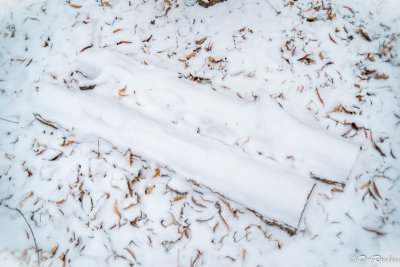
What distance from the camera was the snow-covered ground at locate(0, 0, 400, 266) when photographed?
185 centimetres

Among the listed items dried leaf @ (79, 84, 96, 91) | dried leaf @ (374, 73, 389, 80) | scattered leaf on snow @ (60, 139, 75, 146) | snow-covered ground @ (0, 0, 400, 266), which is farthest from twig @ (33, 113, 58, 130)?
dried leaf @ (374, 73, 389, 80)

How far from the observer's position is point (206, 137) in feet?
6.36

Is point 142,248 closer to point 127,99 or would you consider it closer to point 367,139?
point 127,99

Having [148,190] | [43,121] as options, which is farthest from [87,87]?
[148,190]

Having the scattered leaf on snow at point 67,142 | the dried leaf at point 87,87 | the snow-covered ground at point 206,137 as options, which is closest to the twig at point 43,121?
the snow-covered ground at point 206,137

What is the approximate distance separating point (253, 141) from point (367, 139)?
0.94 m

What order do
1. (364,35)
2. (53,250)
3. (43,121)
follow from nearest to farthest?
(53,250) → (43,121) → (364,35)

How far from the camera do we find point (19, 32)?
2500 millimetres

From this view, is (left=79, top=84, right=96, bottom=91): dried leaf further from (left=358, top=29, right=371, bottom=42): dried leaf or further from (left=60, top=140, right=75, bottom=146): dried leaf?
(left=358, top=29, right=371, bottom=42): dried leaf

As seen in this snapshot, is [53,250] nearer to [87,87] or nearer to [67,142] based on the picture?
[67,142]

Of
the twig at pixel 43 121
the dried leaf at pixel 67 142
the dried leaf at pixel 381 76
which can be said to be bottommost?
the dried leaf at pixel 67 142

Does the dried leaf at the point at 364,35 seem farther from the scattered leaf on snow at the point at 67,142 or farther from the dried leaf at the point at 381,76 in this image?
the scattered leaf on snow at the point at 67,142

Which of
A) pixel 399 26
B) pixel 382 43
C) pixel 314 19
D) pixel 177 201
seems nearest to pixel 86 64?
pixel 177 201

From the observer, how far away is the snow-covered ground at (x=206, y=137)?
6.06 feet
